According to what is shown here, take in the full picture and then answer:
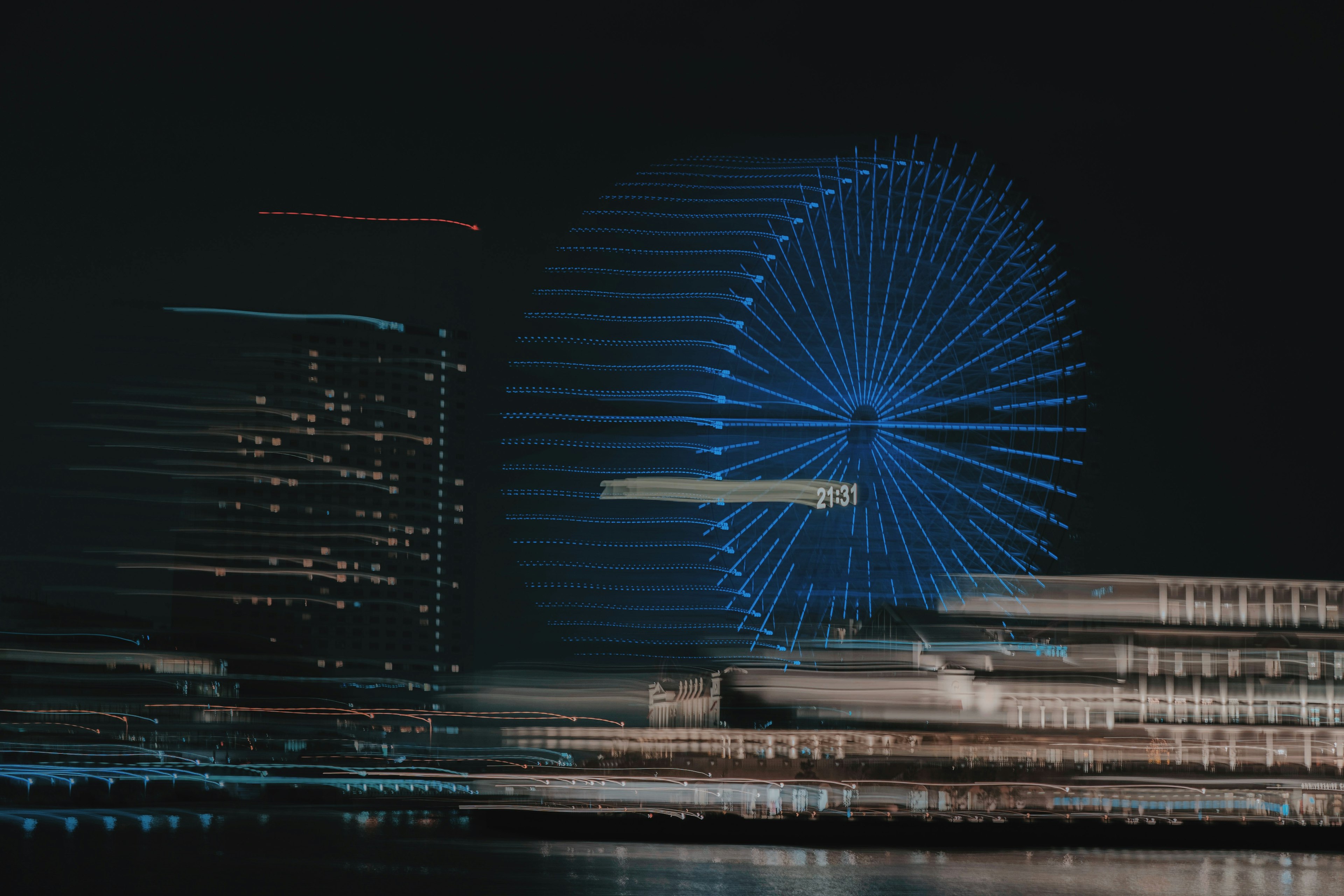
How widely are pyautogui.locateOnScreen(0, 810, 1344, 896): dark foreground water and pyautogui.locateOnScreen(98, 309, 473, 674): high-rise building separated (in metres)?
5.06

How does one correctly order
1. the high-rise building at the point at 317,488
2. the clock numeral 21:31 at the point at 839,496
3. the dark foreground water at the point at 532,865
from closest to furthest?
the dark foreground water at the point at 532,865
the clock numeral 21:31 at the point at 839,496
the high-rise building at the point at 317,488

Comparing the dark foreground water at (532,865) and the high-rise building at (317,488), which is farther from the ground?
the high-rise building at (317,488)

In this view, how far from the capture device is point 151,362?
104 feet

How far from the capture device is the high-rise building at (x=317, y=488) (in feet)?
101

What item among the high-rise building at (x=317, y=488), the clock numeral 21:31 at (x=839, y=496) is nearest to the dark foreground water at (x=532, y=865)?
the high-rise building at (x=317, y=488)

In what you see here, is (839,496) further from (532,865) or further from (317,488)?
(317,488)

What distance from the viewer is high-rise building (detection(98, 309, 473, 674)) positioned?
101ft

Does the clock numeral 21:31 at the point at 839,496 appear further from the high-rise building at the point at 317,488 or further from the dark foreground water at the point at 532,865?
the high-rise building at the point at 317,488

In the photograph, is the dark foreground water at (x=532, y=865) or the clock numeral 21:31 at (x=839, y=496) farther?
the clock numeral 21:31 at (x=839, y=496)

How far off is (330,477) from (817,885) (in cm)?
2031

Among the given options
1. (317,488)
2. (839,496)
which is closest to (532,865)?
(839,496)

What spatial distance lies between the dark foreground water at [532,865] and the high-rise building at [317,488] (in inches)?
199

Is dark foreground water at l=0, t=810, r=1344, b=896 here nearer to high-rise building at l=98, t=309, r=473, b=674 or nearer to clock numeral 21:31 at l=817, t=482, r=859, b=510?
high-rise building at l=98, t=309, r=473, b=674

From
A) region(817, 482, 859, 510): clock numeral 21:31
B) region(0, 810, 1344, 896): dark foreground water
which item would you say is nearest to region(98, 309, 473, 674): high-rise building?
region(0, 810, 1344, 896): dark foreground water
